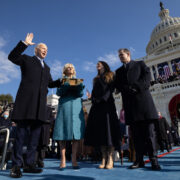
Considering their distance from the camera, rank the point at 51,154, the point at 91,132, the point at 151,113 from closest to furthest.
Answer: the point at 151,113, the point at 91,132, the point at 51,154

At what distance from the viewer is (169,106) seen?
2100 centimetres

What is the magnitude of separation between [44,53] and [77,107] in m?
1.27

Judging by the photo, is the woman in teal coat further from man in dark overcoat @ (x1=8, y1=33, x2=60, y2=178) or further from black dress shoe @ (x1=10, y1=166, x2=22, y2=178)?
black dress shoe @ (x1=10, y1=166, x2=22, y2=178)

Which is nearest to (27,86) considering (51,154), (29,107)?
(29,107)

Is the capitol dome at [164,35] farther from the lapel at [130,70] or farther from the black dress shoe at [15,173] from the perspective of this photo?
the black dress shoe at [15,173]

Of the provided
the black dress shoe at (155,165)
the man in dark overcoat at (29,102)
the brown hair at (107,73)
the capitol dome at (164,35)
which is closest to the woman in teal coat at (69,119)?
the man in dark overcoat at (29,102)

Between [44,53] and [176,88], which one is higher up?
[176,88]

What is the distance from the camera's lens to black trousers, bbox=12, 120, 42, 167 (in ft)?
7.75

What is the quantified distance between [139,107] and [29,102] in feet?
6.32

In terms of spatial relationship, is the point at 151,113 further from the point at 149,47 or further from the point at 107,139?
the point at 149,47

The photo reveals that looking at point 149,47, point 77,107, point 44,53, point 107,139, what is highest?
point 149,47

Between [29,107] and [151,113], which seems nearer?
[29,107]

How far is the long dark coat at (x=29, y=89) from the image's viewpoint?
2.50 metres

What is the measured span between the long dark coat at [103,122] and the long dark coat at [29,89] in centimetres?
97
